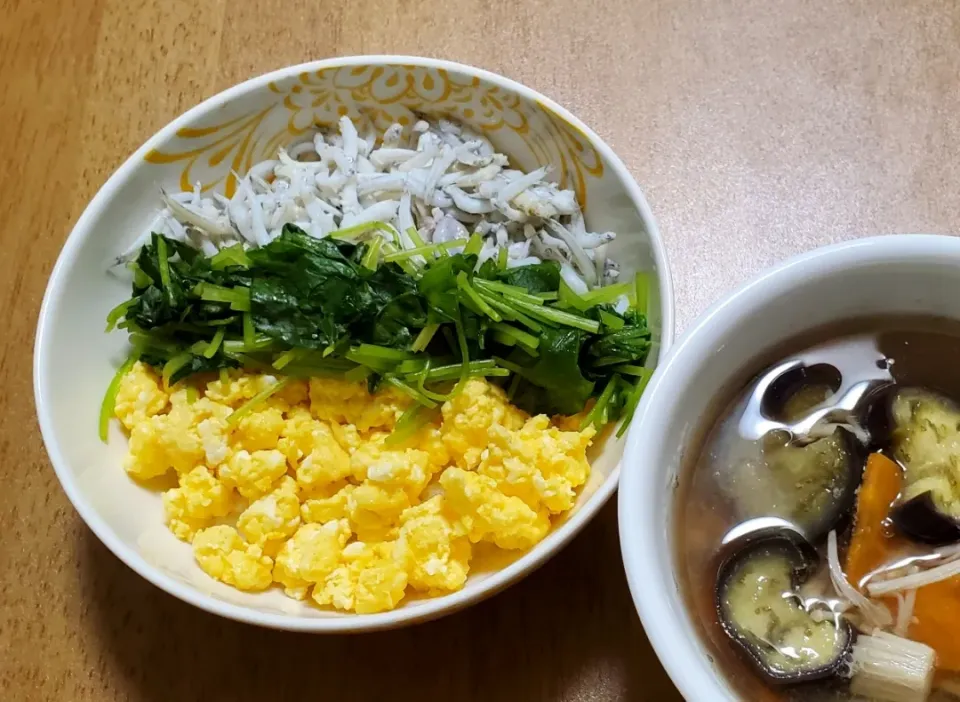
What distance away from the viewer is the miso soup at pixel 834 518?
0.66 meters

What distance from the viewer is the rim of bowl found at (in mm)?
588

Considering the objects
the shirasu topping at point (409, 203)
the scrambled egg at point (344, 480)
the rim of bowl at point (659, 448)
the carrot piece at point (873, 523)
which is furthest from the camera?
the shirasu topping at point (409, 203)

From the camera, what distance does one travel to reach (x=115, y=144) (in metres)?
1.24

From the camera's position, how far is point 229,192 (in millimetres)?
1165

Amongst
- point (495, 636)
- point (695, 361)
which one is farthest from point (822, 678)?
point (495, 636)

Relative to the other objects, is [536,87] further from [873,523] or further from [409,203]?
[873,523]

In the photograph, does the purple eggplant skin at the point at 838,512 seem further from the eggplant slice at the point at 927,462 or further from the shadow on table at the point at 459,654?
the shadow on table at the point at 459,654

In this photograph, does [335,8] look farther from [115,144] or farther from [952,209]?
[952,209]

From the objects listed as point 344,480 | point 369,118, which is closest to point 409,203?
point 369,118

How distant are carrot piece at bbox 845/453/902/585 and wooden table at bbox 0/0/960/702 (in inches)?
12.3

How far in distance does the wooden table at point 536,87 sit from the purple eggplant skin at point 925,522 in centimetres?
34

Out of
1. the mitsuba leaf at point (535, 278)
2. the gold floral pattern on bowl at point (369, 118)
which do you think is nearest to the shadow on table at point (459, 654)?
the mitsuba leaf at point (535, 278)

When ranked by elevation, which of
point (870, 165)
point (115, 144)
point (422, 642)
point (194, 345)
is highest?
point (870, 165)

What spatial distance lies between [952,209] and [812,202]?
165 mm
